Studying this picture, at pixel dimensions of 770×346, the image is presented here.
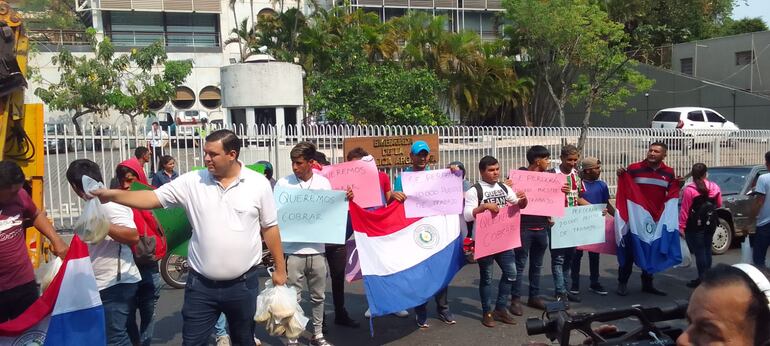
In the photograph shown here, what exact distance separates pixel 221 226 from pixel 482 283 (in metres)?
3.30

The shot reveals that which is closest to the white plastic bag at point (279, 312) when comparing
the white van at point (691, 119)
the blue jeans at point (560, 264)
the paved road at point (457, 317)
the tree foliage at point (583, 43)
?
the paved road at point (457, 317)

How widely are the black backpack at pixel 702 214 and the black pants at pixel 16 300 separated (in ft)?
23.2

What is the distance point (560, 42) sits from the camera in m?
25.4

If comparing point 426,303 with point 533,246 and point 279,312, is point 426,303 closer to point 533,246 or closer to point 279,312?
point 533,246

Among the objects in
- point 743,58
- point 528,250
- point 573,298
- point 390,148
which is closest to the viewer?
point 528,250

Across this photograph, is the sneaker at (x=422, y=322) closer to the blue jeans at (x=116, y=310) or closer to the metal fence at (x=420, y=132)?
the blue jeans at (x=116, y=310)

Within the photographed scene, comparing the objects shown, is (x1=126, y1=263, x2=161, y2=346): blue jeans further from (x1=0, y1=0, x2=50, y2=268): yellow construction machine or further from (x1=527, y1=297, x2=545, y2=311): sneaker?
(x1=527, y1=297, x2=545, y2=311): sneaker

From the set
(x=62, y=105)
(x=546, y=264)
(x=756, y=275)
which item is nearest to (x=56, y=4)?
(x=62, y=105)

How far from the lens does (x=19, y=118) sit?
5.84 meters

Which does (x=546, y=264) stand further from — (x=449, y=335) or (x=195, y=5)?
(x=195, y=5)

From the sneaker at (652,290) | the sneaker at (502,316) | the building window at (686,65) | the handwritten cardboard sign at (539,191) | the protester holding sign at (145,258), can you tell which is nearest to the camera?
the protester holding sign at (145,258)

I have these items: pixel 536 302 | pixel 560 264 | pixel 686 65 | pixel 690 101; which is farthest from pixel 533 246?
pixel 686 65

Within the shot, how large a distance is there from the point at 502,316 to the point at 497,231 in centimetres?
91

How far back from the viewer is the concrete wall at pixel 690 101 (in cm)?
2981
